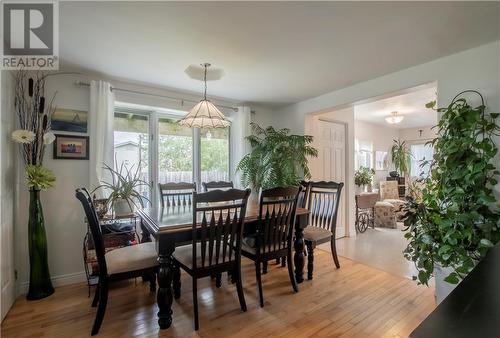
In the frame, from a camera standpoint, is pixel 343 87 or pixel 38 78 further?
pixel 343 87

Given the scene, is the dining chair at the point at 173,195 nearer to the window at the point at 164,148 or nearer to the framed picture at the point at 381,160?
the window at the point at 164,148

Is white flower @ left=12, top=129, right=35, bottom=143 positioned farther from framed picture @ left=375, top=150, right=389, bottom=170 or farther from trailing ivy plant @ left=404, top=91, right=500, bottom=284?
framed picture @ left=375, top=150, right=389, bottom=170

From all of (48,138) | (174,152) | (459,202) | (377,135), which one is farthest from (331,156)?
(48,138)

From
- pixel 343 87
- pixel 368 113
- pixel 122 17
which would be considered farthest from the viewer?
pixel 368 113

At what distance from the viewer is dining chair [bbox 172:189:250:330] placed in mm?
1753

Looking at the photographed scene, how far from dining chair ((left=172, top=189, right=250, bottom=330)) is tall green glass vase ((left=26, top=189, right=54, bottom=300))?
4.43 feet

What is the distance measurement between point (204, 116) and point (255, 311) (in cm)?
177

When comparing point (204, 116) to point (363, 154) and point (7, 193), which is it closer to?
point (7, 193)

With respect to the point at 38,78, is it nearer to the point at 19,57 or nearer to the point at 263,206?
the point at 19,57

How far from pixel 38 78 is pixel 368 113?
5472mm

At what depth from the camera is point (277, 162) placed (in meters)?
3.37

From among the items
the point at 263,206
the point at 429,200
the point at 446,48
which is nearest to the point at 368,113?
the point at 446,48

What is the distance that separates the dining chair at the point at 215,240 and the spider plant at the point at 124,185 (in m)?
0.81

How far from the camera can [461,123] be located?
1.95 meters
